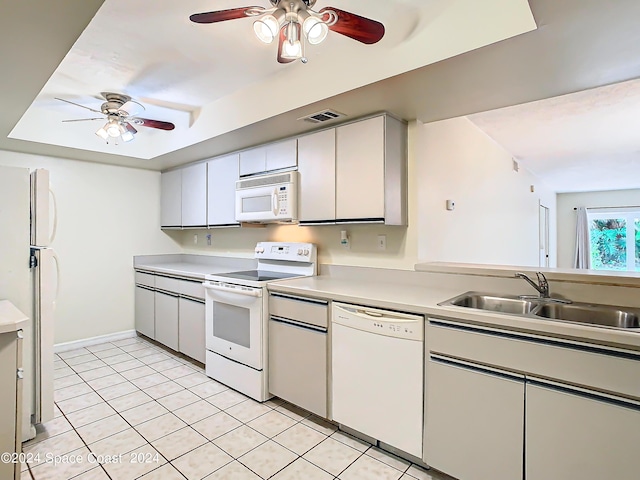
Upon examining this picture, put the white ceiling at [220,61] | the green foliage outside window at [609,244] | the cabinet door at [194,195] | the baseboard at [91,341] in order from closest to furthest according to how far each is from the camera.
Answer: the white ceiling at [220,61], the baseboard at [91,341], the cabinet door at [194,195], the green foliage outside window at [609,244]

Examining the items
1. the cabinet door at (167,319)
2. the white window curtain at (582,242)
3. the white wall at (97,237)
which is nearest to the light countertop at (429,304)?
the cabinet door at (167,319)

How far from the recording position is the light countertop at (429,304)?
54.6 inches

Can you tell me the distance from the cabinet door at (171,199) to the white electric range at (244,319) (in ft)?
5.54

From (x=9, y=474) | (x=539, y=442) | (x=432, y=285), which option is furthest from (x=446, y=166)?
(x=9, y=474)

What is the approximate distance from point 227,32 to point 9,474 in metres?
2.52

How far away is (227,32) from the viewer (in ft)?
6.79

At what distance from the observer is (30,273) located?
231 cm

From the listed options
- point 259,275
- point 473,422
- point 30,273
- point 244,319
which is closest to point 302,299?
point 244,319

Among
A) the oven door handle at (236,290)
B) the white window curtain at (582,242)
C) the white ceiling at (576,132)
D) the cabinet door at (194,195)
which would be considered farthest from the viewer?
the white window curtain at (582,242)

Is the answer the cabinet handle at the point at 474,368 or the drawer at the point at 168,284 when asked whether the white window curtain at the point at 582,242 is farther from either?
the drawer at the point at 168,284

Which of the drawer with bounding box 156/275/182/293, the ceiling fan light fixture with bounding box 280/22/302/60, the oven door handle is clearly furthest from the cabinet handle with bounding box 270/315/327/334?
the ceiling fan light fixture with bounding box 280/22/302/60

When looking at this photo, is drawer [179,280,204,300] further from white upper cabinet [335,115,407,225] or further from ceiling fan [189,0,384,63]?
ceiling fan [189,0,384,63]

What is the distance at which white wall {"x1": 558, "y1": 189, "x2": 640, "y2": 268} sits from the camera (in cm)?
789

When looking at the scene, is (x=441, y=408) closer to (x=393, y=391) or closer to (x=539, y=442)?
(x=393, y=391)
